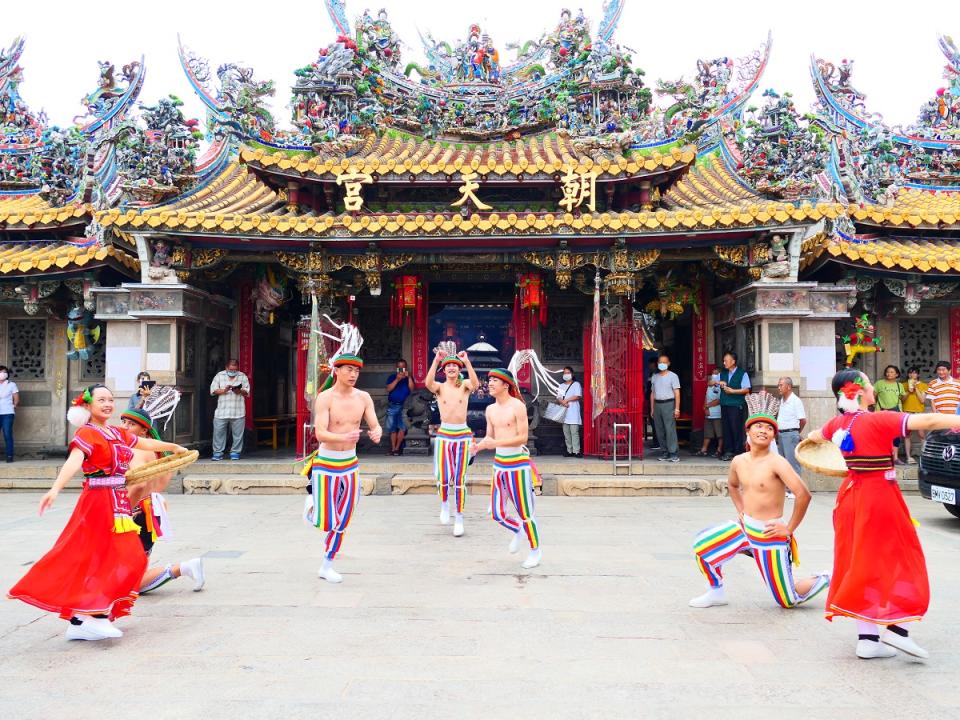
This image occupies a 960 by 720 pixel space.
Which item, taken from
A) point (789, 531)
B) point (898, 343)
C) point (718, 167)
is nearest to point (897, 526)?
point (789, 531)

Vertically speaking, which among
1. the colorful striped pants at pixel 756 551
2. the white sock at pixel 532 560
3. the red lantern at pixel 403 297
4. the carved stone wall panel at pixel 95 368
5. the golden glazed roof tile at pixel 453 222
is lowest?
the white sock at pixel 532 560

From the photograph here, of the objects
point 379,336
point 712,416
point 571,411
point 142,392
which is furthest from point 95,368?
point 712,416

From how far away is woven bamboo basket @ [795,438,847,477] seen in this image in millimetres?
4344

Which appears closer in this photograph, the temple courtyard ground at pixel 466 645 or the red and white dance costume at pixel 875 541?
the temple courtyard ground at pixel 466 645

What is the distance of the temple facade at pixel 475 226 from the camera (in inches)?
413

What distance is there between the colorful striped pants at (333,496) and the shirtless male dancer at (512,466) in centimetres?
116

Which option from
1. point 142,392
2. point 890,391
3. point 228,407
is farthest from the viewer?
point 228,407

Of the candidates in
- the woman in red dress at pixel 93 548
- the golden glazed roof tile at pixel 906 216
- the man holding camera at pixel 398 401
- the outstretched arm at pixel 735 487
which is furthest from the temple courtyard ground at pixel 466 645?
the golden glazed roof tile at pixel 906 216

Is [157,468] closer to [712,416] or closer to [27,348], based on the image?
[712,416]

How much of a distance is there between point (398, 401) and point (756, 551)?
8289 mm

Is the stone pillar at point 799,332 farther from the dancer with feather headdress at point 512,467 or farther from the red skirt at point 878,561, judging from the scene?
the red skirt at point 878,561

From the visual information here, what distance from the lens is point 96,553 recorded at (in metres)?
4.21

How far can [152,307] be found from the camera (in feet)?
35.2

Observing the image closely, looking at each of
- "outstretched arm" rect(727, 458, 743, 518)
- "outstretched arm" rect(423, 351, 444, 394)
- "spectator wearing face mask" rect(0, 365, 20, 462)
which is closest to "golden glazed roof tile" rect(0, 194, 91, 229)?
"spectator wearing face mask" rect(0, 365, 20, 462)
